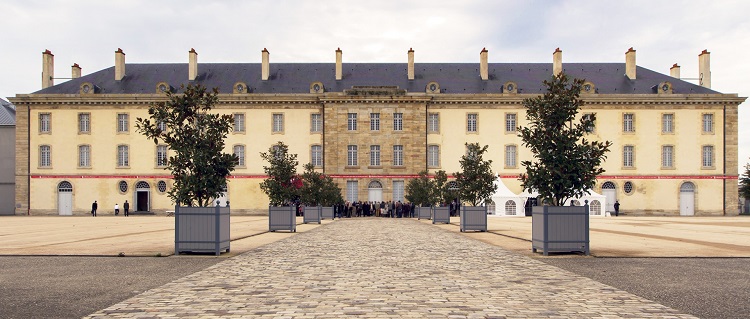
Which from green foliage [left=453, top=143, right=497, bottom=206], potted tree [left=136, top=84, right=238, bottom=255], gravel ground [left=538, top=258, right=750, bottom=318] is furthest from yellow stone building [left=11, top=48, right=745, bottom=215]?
gravel ground [left=538, top=258, right=750, bottom=318]

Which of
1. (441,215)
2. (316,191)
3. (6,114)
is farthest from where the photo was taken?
(6,114)

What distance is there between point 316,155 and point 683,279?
2095 inches

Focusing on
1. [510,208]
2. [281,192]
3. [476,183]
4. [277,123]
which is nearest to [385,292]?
[281,192]

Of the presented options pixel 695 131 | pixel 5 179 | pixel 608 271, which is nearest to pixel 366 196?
pixel 695 131

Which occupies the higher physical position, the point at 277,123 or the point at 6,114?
the point at 6,114

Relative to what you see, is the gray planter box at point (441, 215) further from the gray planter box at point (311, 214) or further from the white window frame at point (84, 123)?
the white window frame at point (84, 123)

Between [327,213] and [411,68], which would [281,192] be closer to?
[327,213]

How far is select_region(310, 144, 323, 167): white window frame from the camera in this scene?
6406 centimetres

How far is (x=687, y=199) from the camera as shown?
62.9m

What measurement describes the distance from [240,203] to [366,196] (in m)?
11.2

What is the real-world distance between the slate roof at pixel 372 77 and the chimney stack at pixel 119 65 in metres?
0.57

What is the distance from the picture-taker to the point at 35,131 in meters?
63.1

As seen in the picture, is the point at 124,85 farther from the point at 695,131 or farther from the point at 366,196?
the point at 695,131

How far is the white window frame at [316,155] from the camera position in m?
64.1
